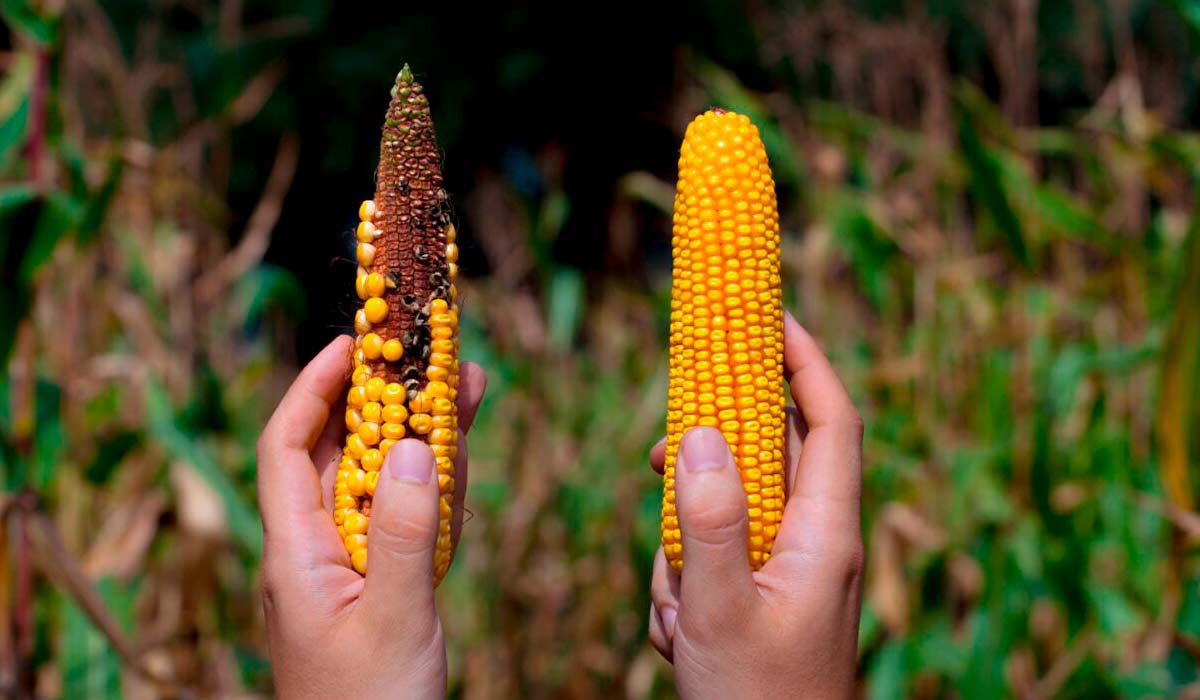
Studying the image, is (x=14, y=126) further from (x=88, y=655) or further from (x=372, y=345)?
(x=372, y=345)

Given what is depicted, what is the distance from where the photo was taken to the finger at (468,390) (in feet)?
4.61

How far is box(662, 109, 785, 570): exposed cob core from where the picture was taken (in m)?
1.29

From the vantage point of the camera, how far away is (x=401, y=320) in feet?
3.92

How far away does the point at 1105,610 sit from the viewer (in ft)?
9.32

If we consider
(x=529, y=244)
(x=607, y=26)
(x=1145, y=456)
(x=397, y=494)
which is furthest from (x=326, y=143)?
(x=397, y=494)

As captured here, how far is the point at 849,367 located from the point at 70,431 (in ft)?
7.62

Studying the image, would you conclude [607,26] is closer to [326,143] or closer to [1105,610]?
[326,143]

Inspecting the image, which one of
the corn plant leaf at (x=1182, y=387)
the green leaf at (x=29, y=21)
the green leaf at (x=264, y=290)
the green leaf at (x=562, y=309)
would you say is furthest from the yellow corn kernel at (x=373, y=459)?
the green leaf at (x=562, y=309)

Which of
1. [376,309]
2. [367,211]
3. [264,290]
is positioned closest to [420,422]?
[376,309]

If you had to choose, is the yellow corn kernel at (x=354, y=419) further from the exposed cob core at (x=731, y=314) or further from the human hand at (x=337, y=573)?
the exposed cob core at (x=731, y=314)

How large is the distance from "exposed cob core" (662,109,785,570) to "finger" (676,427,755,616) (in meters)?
0.14

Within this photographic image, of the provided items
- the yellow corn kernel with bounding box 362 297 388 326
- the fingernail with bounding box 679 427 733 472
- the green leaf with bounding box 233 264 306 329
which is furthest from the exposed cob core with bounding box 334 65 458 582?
the green leaf with bounding box 233 264 306 329

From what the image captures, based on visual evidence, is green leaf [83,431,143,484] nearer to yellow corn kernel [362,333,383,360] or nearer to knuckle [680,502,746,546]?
yellow corn kernel [362,333,383,360]

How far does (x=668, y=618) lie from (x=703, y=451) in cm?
36
